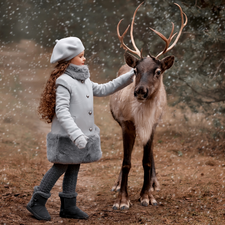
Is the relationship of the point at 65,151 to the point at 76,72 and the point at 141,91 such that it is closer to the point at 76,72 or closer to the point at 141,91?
the point at 76,72

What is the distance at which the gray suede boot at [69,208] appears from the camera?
11.3ft

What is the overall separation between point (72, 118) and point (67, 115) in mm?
57

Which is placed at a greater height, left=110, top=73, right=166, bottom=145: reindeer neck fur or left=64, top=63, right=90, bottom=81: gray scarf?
left=64, top=63, right=90, bottom=81: gray scarf

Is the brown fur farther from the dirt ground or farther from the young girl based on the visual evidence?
the young girl

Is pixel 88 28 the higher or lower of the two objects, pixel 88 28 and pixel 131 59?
the lower

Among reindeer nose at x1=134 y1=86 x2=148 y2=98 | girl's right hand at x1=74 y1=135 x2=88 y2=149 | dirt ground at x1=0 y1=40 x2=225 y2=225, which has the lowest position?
dirt ground at x1=0 y1=40 x2=225 y2=225

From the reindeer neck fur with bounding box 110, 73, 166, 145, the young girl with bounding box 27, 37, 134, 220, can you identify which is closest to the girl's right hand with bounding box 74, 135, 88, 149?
the young girl with bounding box 27, 37, 134, 220

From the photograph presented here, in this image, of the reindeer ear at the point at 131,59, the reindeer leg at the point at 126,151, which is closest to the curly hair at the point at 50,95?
the reindeer ear at the point at 131,59

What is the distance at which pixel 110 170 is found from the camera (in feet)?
18.9

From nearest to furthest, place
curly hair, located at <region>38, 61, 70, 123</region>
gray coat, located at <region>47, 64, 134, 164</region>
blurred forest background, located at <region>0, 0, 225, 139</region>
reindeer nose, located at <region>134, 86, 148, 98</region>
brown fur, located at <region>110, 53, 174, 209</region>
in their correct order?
1. gray coat, located at <region>47, 64, 134, 164</region>
2. curly hair, located at <region>38, 61, 70, 123</region>
3. reindeer nose, located at <region>134, 86, 148, 98</region>
4. brown fur, located at <region>110, 53, 174, 209</region>
5. blurred forest background, located at <region>0, 0, 225, 139</region>

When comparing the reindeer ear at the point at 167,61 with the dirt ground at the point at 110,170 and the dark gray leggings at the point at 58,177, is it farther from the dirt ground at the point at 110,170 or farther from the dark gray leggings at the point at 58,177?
the dirt ground at the point at 110,170

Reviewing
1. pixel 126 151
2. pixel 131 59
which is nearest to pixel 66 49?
pixel 131 59

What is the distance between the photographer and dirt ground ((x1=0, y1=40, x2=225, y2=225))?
377 centimetres

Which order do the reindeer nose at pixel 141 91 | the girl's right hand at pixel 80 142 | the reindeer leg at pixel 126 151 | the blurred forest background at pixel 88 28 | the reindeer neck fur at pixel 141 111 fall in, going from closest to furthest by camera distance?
1. the girl's right hand at pixel 80 142
2. the reindeer nose at pixel 141 91
3. the reindeer neck fur at pixel 141 111
4. the reindeer leg at pixel 126 151
5. the blurred forest background at pixel 88 28
